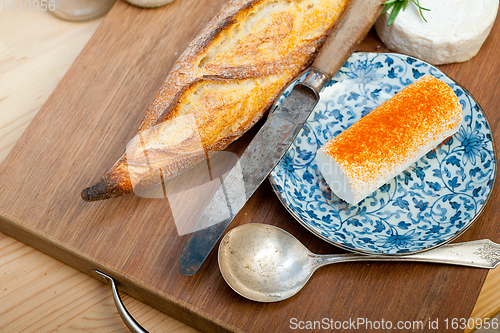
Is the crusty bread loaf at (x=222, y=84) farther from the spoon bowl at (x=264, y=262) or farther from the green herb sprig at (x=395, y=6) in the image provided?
the spoon bowl at (x=264, y=262)

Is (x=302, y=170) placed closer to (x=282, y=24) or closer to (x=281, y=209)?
(x=281, y=209)

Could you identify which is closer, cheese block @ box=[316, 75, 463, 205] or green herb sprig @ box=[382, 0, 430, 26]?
cheese block @ box=[316, 75, 463, 205]

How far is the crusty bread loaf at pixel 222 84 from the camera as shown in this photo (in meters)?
0.90

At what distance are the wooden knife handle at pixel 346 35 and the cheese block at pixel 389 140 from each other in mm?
165

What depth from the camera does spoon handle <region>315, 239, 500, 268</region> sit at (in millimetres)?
849

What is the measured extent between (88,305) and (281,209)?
545 mm

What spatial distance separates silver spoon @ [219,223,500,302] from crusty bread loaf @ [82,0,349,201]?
0.24 metres

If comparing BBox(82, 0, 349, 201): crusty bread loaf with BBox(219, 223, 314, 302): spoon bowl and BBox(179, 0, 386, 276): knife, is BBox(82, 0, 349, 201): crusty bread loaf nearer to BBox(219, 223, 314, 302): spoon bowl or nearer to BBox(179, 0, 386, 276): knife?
BBox(179, 0, 386, 276): knife

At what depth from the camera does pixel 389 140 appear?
2.93 ft

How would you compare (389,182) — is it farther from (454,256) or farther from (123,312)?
(123,312)

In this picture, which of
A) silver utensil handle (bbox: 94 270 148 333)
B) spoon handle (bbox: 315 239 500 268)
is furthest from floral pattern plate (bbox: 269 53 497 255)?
silver utensil handle (bbox: 94 270 148 333)

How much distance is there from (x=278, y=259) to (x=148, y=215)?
13.1 inches

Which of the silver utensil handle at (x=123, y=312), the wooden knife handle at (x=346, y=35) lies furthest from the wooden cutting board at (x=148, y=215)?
the wooden knife handle at (x=346, y=35)

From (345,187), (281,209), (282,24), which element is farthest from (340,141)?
(282,24)
